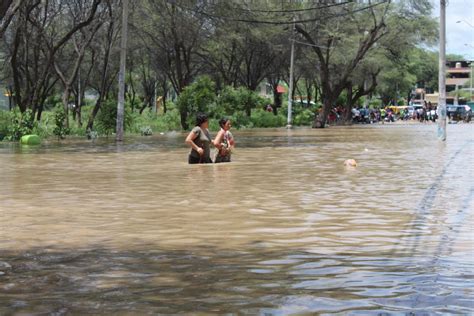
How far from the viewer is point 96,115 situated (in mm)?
45000

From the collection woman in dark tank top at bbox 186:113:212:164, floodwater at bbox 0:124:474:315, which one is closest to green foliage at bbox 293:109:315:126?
woman in dark tank top at bbox 186:113:212:164

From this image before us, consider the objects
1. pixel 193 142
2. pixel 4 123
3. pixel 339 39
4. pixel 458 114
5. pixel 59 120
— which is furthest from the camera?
pixel 458 114

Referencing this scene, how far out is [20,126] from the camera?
35.8m

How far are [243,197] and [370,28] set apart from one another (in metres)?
49.3

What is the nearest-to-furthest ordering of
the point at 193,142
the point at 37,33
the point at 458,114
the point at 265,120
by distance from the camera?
the point at 193,142
the point at 37,33
the point at 265,120
the point at 458,114

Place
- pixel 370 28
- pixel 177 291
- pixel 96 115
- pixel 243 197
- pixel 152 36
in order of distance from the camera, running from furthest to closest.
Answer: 1. pixel 370 28
2. pixel 152 36
3. pixel 96 115
4. pixel 243 197
5. pixel 177 291

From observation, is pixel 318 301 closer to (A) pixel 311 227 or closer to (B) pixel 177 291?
(B) pixel 177 291

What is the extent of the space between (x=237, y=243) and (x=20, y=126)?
2869 cm

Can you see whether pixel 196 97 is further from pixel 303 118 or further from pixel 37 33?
pixel 303 118

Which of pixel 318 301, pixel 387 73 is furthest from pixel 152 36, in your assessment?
pixel 318 301

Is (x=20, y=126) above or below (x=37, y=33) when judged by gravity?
below

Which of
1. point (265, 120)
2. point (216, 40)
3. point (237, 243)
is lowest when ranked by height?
point (237, 243)

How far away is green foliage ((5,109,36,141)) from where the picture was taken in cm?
3572

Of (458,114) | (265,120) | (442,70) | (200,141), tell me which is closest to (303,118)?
(265,120)
